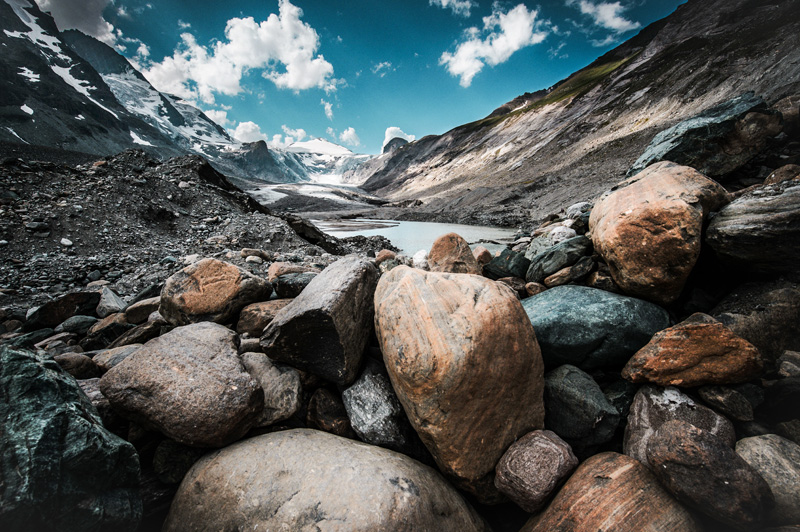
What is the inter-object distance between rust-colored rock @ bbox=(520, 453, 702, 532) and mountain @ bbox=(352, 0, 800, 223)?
21.3 meters

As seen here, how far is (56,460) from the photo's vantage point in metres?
1.79

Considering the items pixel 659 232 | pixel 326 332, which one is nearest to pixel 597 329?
pixel 659 232

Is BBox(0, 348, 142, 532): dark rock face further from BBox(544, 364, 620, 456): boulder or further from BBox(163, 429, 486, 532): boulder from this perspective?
BBox(544, 364, 620, 456): boulder

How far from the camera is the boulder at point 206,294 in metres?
3.71

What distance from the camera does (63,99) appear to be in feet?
242

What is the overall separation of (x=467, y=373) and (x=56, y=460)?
2.75 metres

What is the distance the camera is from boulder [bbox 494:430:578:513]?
2.25 meters

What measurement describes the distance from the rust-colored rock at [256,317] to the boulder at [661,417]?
3.94 metres

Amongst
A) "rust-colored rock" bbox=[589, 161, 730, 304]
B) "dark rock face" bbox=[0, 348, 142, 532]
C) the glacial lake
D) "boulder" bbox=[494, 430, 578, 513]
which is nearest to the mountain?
the glacial lake

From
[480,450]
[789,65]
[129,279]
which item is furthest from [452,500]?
[789,65]

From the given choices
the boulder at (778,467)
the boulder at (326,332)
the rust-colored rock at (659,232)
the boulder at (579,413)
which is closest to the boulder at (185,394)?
the boulder at (326,332)

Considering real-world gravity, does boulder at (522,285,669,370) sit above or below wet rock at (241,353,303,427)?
below

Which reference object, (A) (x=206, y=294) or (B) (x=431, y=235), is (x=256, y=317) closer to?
(A) (x=206, y=294)

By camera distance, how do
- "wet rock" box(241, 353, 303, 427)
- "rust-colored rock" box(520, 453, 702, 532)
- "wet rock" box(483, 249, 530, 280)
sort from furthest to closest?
"wet rock" box(483, 249, 530, 280)
"wet rock" box(241, 353, 303, 427)
"rust-colored rock" box(520, 453, 702, 532)
